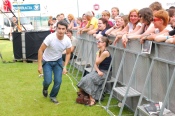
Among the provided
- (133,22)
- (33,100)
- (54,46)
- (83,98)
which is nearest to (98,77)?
(83,98)

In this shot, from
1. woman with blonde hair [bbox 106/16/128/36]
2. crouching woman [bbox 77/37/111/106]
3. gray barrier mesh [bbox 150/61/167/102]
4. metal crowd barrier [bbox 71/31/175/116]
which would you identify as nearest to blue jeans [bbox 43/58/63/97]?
crouching woman [bbox 77/37/111/106]

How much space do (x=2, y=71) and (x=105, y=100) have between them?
215 inches

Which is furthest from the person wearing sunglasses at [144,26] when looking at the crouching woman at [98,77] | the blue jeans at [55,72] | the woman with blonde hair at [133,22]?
the blue jeans at [55,72]

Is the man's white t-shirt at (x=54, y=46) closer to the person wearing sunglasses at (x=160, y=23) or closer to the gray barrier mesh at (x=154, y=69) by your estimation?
the gray barrier mesh at (x=154, y=69)

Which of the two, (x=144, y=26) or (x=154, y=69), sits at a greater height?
(x=144, y=26)

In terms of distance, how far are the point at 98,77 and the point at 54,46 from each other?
3.78 feet

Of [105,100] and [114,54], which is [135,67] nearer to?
[114,54]

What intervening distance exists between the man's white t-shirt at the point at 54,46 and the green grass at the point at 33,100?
3.29 feet

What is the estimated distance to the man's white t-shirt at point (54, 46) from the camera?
6.90 meters

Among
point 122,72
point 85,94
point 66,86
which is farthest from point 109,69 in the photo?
point 66,86

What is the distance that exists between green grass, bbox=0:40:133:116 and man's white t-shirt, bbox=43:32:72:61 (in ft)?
3.29

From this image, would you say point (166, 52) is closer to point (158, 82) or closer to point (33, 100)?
point (158, 82)

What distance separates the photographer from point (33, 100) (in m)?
7.40

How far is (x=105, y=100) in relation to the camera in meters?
7.27
